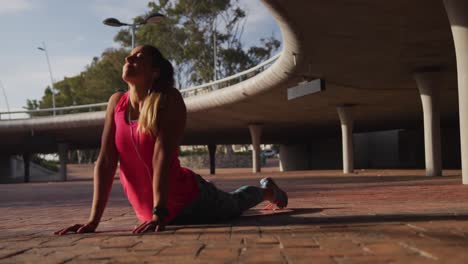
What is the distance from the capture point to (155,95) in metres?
3.90

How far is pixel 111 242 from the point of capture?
3639 mm

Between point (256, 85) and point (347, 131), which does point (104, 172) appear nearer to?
point (256, 85)

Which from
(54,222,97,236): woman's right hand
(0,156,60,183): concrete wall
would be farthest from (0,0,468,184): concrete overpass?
(0,156,60,183): concrete wall

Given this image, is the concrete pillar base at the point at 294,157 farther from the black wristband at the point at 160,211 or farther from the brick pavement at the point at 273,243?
the black wristband at the point at 160,211

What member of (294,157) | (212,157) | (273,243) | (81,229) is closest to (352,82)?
(81,229)

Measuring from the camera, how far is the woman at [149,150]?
384 centimetres

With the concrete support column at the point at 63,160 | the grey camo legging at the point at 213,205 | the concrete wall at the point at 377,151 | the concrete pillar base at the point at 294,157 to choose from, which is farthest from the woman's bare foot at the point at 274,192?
the concrete pillar base at the point at 294,157

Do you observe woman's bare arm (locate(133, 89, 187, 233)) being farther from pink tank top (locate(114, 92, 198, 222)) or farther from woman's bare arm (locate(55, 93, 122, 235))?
woman's bare arm (locate(55, 93, 122, 235))

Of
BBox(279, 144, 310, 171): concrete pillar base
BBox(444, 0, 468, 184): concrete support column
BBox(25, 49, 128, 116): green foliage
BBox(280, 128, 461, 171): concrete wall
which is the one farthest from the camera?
BBox(25, 49, 128, 116): green foliage

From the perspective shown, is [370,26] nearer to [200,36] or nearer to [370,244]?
Answer: [370,244]

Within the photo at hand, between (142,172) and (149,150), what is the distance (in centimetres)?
20

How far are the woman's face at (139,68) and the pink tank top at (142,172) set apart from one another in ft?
0.79

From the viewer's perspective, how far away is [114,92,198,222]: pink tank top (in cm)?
399

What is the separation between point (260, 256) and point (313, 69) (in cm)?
1469
